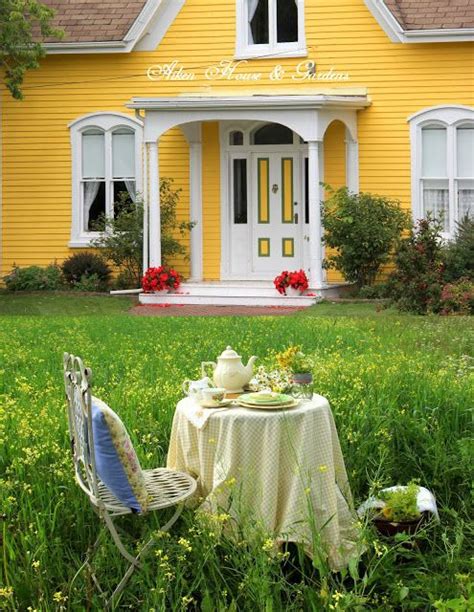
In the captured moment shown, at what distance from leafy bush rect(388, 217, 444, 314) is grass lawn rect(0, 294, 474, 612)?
5205 mm

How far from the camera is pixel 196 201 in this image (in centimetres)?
2530

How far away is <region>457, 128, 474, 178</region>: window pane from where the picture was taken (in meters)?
23.7

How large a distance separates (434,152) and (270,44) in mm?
3748

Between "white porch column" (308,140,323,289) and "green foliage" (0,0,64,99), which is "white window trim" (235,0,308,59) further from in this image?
"green foliage" (0,0,64,99)

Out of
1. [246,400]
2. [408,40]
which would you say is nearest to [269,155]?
[408,40]

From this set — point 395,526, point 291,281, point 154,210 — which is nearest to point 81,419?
point 395,526

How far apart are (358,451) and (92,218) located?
17.9m

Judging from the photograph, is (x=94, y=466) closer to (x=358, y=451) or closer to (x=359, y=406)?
(x=358, y=451)

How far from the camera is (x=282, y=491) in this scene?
7598 millimetres

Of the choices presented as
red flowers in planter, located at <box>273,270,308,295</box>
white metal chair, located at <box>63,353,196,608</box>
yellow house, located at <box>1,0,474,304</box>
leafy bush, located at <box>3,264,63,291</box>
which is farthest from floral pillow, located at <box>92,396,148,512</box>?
leafy bush, located at <box>3,264,63,291</box>

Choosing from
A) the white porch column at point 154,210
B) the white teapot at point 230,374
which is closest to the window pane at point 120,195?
the white porch column at point 154,210

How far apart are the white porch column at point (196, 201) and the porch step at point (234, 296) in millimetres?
1082

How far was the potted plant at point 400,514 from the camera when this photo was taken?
305 inches

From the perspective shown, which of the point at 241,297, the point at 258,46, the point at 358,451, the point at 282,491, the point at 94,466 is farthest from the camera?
the point at 258,46
